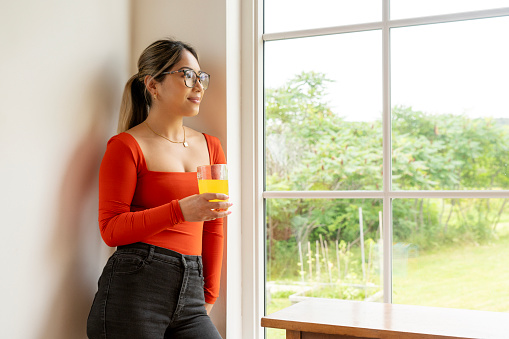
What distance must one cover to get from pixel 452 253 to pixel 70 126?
1.36 meters

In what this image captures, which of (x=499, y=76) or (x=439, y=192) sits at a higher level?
(x=499, y=76)

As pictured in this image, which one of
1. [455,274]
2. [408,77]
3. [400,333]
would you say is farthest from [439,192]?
[400,333]

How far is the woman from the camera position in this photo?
60.6 inches

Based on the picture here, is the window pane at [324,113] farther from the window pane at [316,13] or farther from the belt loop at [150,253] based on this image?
the belt loop at [150,253]

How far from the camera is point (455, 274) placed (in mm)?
1780

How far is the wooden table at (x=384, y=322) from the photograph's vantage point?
3.98 ft

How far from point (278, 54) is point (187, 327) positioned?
1.10 m

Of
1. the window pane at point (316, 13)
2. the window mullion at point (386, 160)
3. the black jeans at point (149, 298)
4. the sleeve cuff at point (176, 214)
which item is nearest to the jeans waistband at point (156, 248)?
the black jeans at point (149, 298)

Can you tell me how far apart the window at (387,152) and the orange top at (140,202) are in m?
0.45

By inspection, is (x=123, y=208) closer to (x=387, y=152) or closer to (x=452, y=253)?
(x=387, y=152)

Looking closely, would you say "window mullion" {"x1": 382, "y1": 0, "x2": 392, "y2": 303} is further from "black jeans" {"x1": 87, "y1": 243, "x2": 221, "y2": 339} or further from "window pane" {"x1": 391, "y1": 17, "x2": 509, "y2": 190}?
"black jeans" {"x1": 87, "y1": 243, "x2": 221, "y2": 339}

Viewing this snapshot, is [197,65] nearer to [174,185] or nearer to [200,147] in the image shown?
[200,147]

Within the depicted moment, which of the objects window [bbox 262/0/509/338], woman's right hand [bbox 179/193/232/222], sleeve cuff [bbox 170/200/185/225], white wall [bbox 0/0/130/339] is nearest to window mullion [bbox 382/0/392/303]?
window [bbox 262/0/509/338]

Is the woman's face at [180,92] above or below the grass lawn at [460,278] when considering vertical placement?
above
